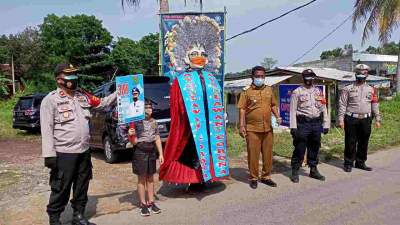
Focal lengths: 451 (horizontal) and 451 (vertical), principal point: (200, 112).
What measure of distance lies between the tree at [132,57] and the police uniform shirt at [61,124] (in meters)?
31.2

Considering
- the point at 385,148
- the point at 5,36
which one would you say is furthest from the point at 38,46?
the point at 385,148

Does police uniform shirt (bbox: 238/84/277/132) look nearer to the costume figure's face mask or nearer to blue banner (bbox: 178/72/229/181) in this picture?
blue banner (bbox: 178/72/229/181)

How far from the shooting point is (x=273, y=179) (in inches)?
289

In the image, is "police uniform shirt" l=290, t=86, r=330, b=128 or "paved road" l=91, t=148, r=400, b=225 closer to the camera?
"paved road" l=91, t=148, r=400, b=225

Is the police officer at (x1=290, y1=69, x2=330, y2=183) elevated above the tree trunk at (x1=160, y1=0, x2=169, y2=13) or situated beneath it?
situated beneath

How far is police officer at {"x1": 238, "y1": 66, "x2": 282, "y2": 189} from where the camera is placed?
6715mm

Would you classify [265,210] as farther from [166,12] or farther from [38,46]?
[38,46]

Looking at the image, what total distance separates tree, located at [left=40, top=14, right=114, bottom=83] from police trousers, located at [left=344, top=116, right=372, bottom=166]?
28989 millimetres

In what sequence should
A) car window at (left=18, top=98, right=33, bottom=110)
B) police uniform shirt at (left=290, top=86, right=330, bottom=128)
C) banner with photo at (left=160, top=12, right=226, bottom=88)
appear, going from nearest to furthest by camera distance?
police uniform shirt at (left=290, top=86, right=330, bottom=128) → banner with photo at (left=160, top=12, right=226, bottom=88) → car window at (left=18, top=98, right=33, bottom=110)

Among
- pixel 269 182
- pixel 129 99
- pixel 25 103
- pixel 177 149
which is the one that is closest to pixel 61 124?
pixel 129 99

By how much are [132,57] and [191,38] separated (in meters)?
25.3

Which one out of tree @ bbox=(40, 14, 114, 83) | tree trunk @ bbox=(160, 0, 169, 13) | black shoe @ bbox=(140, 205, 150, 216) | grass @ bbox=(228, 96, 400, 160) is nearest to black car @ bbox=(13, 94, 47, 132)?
grass @ bbox=(228, 96, 400, 160)

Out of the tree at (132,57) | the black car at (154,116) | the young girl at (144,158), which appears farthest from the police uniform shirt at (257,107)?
the tree at (132,57)

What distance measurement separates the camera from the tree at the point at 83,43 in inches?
1389
